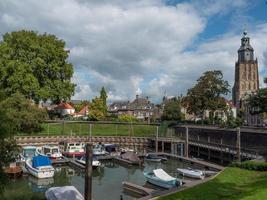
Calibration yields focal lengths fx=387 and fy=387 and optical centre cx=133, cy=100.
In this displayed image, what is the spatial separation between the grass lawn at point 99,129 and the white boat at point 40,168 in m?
32.4

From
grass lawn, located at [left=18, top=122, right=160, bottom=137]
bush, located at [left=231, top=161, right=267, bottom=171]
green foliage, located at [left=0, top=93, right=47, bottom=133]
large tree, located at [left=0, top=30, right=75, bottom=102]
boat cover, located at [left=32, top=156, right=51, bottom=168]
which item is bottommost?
boat cover, located at [left=32, top=156, right=51, bottom=168]

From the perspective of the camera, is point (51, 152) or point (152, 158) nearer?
point (51, 152)

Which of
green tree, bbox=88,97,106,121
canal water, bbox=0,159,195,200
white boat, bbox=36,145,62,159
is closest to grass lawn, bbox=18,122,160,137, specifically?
green tree, bbox=88,97,106,121

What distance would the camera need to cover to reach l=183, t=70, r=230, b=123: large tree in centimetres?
7919

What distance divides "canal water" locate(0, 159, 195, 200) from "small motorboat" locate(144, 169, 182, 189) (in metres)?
0.85

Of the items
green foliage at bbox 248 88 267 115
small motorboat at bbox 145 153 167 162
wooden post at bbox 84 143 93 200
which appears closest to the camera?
wooden post at bbox 84 143 93 200

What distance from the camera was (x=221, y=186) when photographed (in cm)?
2364

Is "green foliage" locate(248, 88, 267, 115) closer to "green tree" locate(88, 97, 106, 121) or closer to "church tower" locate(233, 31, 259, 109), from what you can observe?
"green tree" locate(88, 97, 106, 121)

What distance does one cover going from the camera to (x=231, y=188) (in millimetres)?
22688

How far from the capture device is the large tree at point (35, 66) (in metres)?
68.1

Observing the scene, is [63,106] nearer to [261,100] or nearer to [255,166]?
[261,100]

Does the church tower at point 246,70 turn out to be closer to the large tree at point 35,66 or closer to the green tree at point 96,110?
the green tree at point 96,110

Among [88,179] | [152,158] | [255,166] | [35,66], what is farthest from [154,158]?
[88,179]

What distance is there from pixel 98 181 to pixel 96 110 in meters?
53.3
